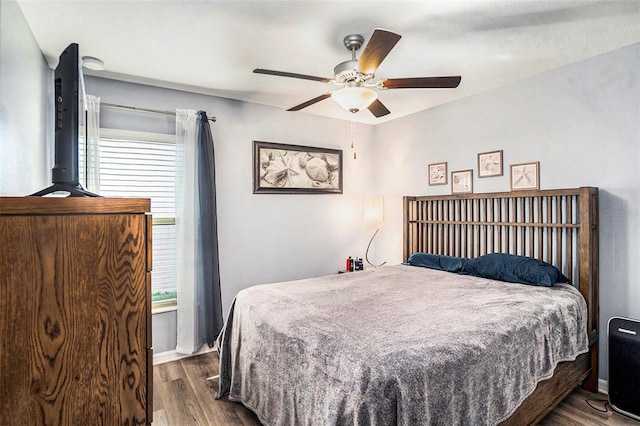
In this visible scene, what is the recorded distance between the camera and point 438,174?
13.1 ft

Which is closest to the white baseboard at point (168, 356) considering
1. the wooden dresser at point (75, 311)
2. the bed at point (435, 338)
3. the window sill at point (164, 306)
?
the window sill at point (164, 306)

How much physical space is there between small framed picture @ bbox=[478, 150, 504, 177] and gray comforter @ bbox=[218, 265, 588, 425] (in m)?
1.21

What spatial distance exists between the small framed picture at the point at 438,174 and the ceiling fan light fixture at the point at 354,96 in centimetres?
193

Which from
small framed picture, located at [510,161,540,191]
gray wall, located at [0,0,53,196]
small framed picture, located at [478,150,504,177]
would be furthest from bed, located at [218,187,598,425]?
gray wall, located at [0,0,53,196]

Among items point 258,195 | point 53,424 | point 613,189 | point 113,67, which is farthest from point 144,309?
point 613,189

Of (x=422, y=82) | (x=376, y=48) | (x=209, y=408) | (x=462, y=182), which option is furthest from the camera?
(x=462, y=182)

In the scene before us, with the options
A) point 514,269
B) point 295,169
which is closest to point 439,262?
point 514,269

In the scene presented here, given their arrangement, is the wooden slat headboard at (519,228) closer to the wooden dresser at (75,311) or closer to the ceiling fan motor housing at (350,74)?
the ceiling fan motor housing at (350,74)

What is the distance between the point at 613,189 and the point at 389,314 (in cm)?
212

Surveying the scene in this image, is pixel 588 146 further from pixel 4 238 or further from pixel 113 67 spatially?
pixel 113 67

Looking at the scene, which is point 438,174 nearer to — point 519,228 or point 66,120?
point 519,228

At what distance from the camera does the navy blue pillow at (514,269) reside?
2689mm

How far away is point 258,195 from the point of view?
3893 mm

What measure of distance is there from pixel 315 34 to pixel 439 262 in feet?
8.00
